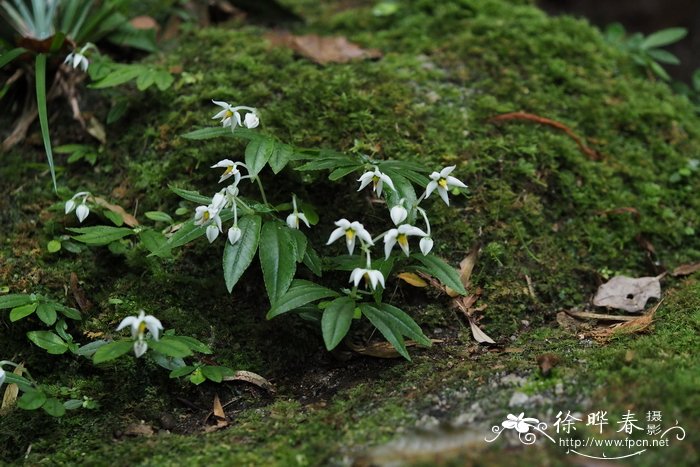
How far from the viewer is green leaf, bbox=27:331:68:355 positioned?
8.16ft

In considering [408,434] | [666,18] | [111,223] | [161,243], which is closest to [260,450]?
[408,434]

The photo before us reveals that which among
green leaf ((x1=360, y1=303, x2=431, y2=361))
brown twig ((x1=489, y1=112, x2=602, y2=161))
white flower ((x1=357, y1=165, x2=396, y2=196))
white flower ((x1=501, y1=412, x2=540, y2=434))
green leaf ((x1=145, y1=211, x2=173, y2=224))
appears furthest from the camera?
brown twig ((x1=489, y1=112, x2=602, y2=161))

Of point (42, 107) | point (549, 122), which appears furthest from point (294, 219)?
point (549, 122)

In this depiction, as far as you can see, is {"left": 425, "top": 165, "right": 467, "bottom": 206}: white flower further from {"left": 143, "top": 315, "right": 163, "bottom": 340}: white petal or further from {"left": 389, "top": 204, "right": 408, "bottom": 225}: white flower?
{"left": 143, "top": 315, "right": 163, "bottom": 340}: white petal

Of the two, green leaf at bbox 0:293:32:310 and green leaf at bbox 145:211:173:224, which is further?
green leaf at bbox 145:211:173:224

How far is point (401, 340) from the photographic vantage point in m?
2.37

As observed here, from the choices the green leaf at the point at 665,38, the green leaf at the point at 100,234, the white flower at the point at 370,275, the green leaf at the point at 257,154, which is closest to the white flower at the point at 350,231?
the white flower at the point at 370,275

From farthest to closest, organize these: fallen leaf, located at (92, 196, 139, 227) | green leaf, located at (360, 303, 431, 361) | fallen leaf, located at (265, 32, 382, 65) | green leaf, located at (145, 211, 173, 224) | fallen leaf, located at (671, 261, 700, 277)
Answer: fallen leaf, located at (265, 32, 382, 65), fallen leaf, located at (671, 261, 700, 277), fallen leaf, located at (92, 196, 139, 227), green leaf, located at (145, 211, 173, 224), green leaf, located at (360, 303, 431, 361)

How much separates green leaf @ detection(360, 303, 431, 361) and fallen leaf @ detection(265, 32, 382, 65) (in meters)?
1.89

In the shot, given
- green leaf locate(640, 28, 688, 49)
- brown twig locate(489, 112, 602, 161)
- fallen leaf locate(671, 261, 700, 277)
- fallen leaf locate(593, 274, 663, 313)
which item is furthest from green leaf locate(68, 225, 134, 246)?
green leaf locate(640, 28, 688, 49)

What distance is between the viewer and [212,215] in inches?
94.3

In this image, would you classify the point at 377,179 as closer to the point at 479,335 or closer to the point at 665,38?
the point at 479,335

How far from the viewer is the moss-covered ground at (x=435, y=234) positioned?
2141 millimetres

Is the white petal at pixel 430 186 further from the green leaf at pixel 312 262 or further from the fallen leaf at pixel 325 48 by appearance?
the fallen leaf at pixel 325 48
